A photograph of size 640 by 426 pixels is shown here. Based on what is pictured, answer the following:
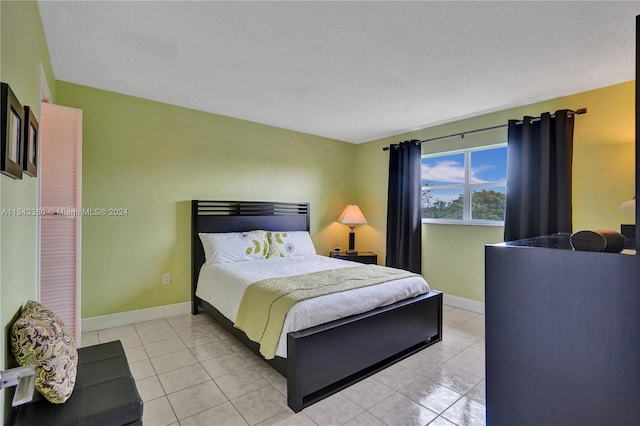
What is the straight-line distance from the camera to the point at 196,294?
354 centimetres

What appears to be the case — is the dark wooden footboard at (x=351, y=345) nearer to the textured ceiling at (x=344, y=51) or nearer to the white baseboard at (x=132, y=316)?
the white baseboard at (x=132, y=316)

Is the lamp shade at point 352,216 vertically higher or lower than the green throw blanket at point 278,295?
higher

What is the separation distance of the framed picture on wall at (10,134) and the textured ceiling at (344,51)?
1031 millimetres

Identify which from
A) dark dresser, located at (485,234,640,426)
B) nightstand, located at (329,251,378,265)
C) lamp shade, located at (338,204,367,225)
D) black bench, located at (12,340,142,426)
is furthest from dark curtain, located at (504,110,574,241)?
black bench, located at (12,340,142,426)

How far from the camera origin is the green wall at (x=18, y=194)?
3.65ft

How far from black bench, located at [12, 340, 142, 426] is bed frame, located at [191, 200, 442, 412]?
0.88m

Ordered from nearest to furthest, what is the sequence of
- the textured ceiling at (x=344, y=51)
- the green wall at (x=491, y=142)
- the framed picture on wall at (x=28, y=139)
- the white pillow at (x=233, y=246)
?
the framed picture on wall at (x=28, y=139), the textured ceiling at (x=344, y=51), the green wall at (x=491, y=142), the white pillow at (x=233, y=246)

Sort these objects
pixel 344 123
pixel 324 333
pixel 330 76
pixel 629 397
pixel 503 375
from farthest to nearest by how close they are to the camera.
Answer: pixel 344 123 < pixel 330 76 < pixel 324 333 < pixel 503 375 < pixel 629 397

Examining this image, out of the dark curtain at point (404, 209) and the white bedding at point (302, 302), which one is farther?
the dark curtain at point (404, 209)

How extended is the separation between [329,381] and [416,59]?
7.96 ft

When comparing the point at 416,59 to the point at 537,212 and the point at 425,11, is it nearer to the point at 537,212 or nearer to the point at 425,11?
the point at 425,11

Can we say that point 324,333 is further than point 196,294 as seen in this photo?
No

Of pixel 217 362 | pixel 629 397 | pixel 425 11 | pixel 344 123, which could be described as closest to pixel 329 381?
pixel 217 362

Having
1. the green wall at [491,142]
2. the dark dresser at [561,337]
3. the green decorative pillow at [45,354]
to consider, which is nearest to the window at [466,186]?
the green wall at [491,142]
